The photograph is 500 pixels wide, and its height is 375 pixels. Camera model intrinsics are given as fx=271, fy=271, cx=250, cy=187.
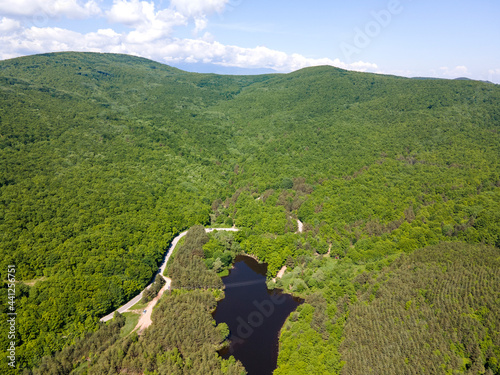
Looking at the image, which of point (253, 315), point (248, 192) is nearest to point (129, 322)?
point (253, 315)

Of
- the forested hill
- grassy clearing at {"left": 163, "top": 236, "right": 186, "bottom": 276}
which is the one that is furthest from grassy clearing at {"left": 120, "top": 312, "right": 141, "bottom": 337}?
grassy clearing at {"left": 163, "top": 236, "right": 186, "bottom": 276}

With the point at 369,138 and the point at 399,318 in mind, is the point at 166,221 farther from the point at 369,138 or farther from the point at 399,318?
the point at 369,138

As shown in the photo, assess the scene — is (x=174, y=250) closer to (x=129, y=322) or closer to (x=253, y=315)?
(x=129, y=322)

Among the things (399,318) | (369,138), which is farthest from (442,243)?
(369,138)

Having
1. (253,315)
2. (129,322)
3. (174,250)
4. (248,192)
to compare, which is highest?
(248,192)

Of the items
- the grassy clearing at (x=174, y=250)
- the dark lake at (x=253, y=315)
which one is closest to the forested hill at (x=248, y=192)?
the grassy clearing at (x=174, y=250)

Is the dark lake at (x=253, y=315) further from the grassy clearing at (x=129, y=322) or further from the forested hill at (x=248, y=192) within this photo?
the grassy clearing at (x=129, y=322)
